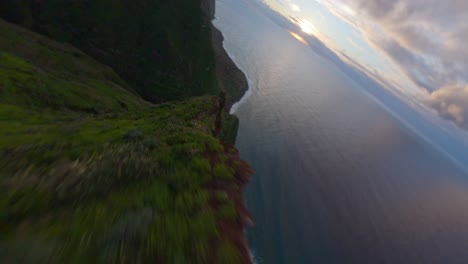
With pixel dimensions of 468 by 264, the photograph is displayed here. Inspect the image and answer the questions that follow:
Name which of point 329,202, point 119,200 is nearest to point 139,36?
point 329,202

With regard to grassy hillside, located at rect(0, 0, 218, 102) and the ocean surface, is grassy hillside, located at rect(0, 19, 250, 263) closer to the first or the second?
the ocean surface

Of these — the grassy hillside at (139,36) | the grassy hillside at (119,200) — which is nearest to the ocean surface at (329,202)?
the grassy hillside at (139,36)

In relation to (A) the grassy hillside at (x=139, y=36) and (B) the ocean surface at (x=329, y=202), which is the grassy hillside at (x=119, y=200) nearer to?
(B) the ocean surface at (x=329, y=202)

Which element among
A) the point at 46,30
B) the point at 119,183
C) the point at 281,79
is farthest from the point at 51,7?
the point at 281,79

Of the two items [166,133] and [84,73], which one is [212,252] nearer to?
[166,133]

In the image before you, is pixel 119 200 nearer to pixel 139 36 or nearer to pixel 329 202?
pixel 329 202

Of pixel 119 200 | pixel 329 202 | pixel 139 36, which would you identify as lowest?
pixel 329 202

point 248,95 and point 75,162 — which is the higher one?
point 75,162

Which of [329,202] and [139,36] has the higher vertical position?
[139,36]

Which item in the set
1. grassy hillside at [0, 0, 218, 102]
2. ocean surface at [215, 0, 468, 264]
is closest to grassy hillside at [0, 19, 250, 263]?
ocean surface at [215, 0, 468, 264]
